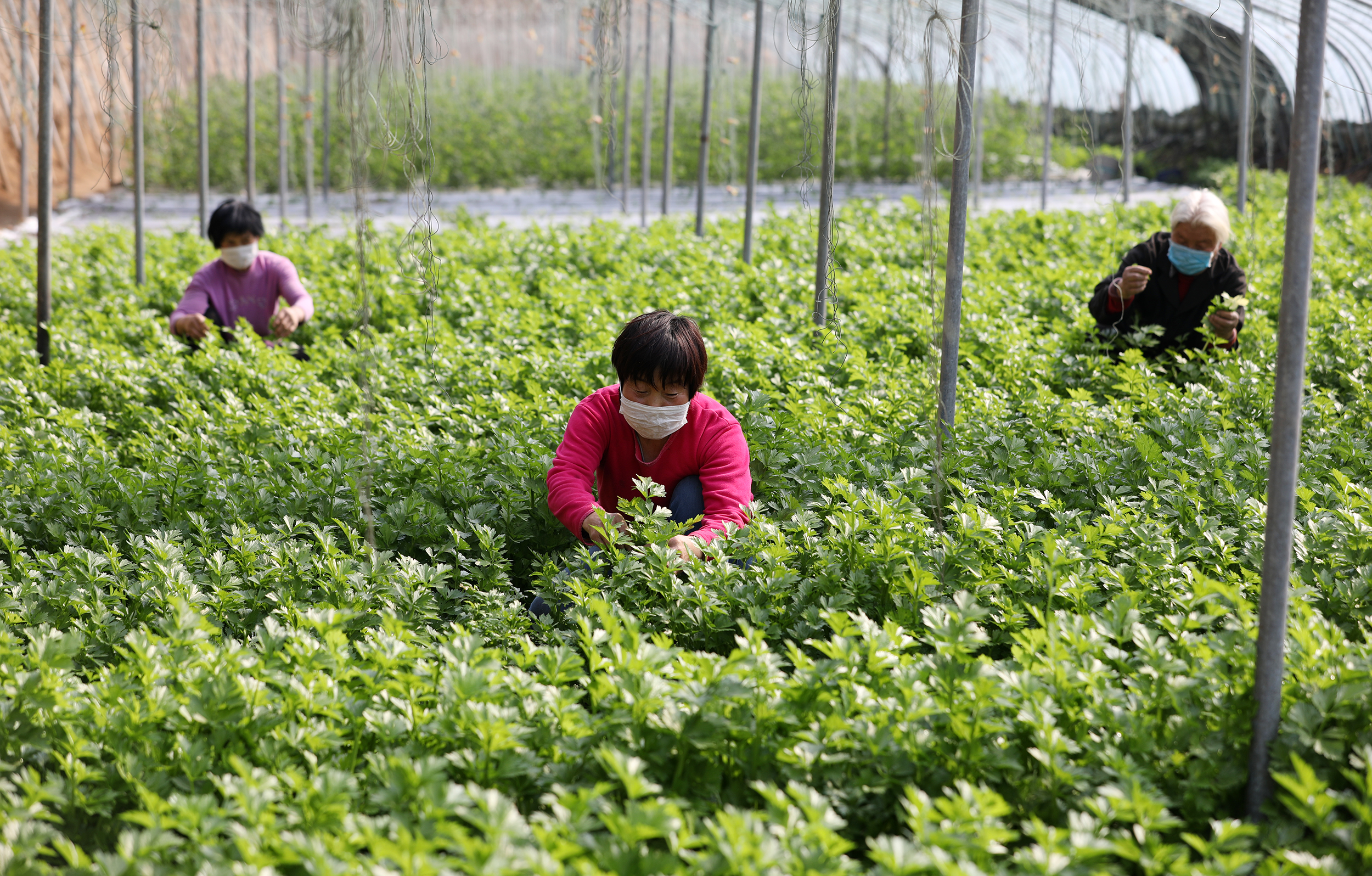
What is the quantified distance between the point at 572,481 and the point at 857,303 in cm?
327

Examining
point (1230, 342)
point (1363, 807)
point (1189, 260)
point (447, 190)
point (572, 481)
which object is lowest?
point (1363, 807)

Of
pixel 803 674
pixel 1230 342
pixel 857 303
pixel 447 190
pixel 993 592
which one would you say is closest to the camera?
pixel 803 674

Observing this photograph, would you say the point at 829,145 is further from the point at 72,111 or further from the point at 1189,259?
the point at 72,111

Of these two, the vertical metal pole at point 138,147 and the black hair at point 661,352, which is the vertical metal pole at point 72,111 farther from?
the black hair at point 661,352

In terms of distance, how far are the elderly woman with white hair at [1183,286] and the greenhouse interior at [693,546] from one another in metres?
0.03

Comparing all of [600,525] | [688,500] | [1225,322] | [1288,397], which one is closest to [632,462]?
[688,500]

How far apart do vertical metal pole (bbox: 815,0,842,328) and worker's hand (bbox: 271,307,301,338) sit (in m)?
2.77

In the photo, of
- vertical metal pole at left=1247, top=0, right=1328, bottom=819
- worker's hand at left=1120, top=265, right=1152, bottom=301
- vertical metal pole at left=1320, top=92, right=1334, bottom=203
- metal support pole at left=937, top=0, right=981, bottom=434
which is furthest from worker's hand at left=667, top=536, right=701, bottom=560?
vertical metal pole at left=1320, top=92, right=1334, bottom=203

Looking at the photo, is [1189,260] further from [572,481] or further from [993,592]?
[572,481]

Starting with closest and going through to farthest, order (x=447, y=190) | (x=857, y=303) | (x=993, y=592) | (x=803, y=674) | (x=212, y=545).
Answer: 1. (x=803, y=674)
2. (x=993, y=592)
3. (x=212, y=545)
4. (x=857, y=303)
5. (x=447, y=190)

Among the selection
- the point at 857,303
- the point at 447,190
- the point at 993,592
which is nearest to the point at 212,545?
Result: the point at 993,592

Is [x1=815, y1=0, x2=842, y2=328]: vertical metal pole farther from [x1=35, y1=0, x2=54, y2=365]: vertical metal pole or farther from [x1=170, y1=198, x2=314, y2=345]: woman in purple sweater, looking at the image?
[x1=35, y1=0, x2=54, y2=365]: vertical metal pole

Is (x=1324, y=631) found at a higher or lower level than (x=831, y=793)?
higher

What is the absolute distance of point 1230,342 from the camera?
4.98 metres
